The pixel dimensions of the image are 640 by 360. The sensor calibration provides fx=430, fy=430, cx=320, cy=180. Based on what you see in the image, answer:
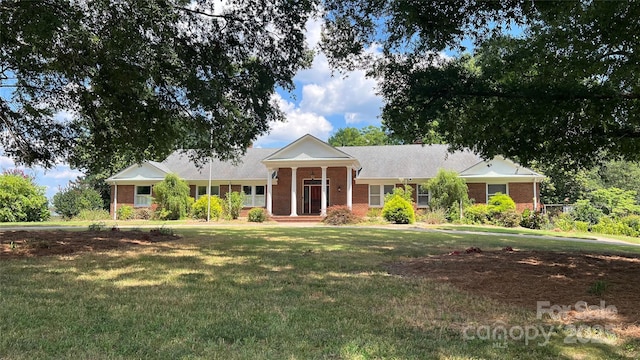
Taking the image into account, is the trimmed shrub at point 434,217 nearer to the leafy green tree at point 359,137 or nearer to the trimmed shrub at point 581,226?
the trimmed shrub at point 581,226

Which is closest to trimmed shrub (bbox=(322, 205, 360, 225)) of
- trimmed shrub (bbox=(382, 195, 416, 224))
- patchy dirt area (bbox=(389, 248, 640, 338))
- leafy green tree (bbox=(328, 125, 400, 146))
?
trimmed shrub (bbox=(382, 195, 416, 224))

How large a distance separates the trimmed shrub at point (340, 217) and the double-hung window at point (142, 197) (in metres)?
15.1

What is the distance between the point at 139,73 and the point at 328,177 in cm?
2219

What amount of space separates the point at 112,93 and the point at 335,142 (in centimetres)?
5038

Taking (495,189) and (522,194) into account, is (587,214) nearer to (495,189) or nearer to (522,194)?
(522,194)

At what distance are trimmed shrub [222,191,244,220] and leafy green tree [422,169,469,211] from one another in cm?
1257

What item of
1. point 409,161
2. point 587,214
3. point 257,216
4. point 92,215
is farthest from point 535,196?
point 92,215

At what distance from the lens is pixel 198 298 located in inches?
213

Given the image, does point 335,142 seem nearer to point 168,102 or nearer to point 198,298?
point 168,102

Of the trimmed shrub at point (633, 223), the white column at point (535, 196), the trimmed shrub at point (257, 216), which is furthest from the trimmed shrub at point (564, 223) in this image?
the trimmed shrub at point (257, 216)

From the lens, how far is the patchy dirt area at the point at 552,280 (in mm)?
4875

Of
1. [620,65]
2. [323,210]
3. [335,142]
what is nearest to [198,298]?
[620,65]

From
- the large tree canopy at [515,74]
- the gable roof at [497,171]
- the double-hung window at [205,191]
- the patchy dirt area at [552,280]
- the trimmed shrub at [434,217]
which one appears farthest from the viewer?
the double-hung window at [205,191]

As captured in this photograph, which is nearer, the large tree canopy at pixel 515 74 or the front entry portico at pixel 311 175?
the large tree canopy at pixel 515 74
